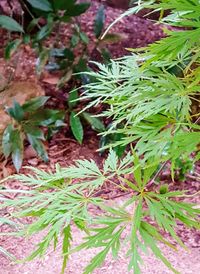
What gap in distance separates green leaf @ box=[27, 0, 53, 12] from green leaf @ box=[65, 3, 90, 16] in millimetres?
97

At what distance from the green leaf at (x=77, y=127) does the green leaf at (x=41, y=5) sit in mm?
527

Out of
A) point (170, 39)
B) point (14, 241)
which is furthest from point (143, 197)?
point (14, 241)

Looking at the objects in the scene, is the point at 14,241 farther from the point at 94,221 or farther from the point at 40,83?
the point at 94,221

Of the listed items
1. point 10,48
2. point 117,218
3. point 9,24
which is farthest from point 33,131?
point 117,218

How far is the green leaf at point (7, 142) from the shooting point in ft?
7.77

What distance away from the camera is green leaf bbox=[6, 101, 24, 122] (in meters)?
2.38

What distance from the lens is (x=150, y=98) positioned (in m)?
A: 0.85

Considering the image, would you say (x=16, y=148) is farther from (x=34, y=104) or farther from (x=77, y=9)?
(x=77, y=9)

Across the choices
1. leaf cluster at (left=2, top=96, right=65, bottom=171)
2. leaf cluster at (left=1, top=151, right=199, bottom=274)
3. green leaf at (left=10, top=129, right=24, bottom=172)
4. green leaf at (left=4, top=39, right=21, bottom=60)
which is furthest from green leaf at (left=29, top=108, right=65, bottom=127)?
leaf cluster at (left=1, top=151, right=199, bottom=274)

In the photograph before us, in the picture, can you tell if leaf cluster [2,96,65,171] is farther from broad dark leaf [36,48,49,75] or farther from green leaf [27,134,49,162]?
broad dark leaf [36,48,49,75]

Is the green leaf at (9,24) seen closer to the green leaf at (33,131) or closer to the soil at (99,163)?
the soil at (99,163)

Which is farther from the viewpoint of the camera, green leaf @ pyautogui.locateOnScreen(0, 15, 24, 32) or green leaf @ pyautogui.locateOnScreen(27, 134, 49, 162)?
green leaf @ pyautogui.locateOnScreen(0, 15, 24, 32)

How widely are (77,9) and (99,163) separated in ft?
2.40

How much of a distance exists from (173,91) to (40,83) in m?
1.87
